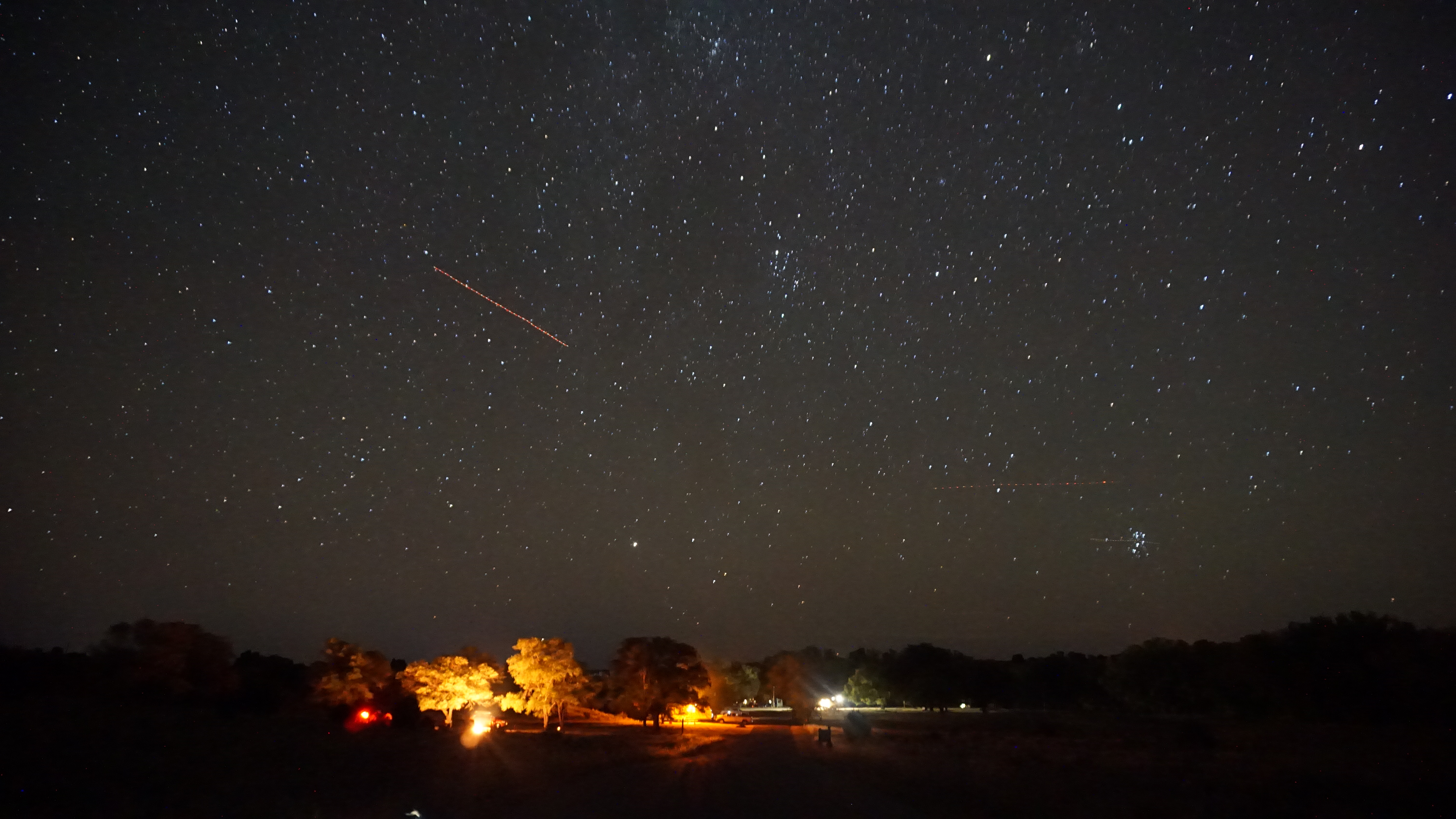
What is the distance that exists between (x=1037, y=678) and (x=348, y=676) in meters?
75.1

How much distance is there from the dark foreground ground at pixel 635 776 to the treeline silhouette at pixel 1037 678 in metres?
6.16

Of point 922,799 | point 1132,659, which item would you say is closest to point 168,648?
point 922,799

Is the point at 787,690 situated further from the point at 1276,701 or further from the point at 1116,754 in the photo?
the point at 1116,754

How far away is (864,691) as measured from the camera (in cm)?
11269

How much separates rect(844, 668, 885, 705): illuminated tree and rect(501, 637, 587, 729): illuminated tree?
65.2 meters

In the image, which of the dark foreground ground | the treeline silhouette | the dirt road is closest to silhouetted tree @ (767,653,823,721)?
the treeline silhouette

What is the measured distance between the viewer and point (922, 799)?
67.6 ft

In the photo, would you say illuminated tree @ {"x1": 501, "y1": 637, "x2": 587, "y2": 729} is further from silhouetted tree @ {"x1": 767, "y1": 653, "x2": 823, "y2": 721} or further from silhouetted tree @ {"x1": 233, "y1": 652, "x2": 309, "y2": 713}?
silhouetted tree @ {"x1": 767, "y1": 653, "x2": 823, "y2": 721}

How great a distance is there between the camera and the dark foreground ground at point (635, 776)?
1709 cm

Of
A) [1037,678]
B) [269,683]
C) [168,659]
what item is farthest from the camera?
[1037,678]

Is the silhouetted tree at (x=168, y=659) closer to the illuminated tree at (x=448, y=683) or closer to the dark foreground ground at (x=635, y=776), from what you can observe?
the dark foreground ground at (x=635, y=776)

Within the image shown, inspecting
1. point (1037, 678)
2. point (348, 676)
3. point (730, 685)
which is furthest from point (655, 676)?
point (1037, 678)

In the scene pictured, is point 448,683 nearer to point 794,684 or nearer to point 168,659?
point 168,659

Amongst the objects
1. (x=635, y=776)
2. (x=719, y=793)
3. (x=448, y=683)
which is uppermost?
(x=448, y=683)
